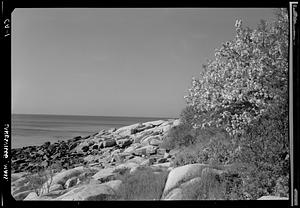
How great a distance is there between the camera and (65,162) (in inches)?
140

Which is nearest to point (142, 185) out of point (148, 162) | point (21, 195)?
point (148, 162)

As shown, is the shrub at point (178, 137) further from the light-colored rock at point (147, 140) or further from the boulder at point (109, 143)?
the boulder at point (109, 143)

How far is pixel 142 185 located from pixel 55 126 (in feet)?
3.01

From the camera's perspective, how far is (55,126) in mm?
3447

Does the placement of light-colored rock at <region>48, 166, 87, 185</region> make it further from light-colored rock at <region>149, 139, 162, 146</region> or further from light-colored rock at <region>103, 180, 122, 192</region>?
light-colored rock at <region>149, 139, 162, 146</region>

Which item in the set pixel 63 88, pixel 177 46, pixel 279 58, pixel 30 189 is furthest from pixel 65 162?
pixel 279 58

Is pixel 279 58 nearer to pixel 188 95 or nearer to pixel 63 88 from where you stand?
pixel 188 95

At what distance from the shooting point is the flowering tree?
3445mm

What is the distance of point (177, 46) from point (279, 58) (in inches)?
35.3

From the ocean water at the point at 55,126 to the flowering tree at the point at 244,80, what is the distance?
0.57 meters

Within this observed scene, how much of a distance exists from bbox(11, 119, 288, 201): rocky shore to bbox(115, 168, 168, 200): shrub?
32mm

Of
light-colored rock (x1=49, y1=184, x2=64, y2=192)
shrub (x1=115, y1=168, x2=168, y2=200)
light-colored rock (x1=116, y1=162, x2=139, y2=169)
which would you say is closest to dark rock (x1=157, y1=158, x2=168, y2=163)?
shrub (x1=115, y1=168, x2=168, y2=200)
